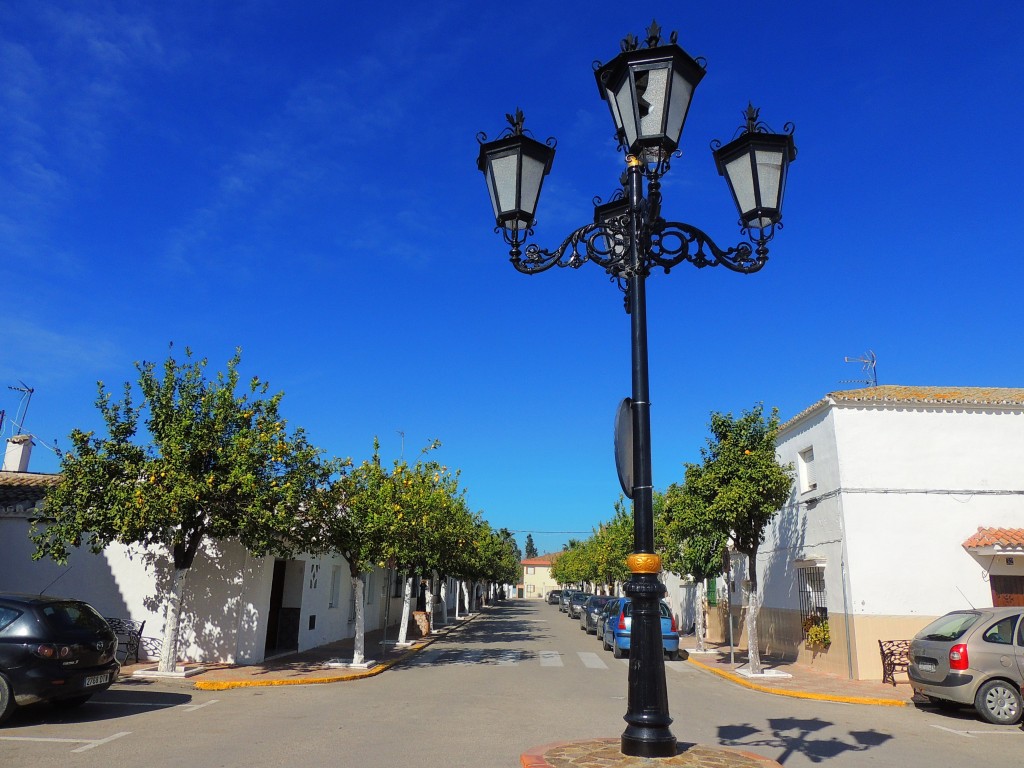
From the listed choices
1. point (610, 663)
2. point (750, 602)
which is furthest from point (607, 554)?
point (750, 602)

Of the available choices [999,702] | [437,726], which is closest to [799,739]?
[999,702]

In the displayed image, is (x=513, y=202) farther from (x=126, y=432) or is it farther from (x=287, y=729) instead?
(x=126, y=432)

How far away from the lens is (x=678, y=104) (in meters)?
5.42

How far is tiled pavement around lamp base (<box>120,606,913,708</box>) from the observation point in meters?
12.7

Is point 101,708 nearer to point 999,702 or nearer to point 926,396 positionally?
point 999,702

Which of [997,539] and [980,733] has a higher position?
[997,539]

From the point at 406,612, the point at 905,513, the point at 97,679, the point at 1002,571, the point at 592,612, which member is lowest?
the point at 592,612

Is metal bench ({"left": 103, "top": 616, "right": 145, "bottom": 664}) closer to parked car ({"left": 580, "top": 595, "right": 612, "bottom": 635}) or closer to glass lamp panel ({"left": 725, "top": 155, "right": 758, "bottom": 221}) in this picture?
glass lamp panel ({"left": 725, "top": 155, "right": 758, "bottom": 221})

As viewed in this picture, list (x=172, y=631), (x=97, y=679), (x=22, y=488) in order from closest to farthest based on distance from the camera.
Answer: (x=97, y=679) → (x=172, y=631) → (x=22, y=488)

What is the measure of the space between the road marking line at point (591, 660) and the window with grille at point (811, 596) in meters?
5.06

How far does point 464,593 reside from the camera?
51.2 metres

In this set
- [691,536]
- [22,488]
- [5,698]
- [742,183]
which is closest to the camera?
[742,183]

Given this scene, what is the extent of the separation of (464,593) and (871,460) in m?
39.3

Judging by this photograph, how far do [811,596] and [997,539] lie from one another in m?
4.24
